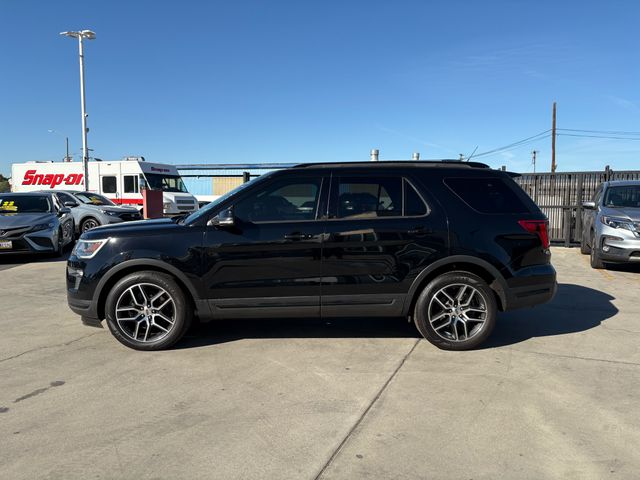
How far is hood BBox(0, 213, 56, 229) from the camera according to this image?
35.3 ft

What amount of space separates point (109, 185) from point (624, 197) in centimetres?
1892

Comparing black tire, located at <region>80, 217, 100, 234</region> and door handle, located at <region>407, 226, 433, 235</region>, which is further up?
door handle, located at <region>407, 226, 433, 235</region>

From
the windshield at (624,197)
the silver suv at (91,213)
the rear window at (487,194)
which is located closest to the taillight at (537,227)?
the rear window at (487,194)

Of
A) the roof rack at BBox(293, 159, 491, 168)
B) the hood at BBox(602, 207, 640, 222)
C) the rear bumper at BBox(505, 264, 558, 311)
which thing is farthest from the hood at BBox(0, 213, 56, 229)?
the hood at BBox(602, 207, 640, 222)

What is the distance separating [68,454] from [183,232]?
2205 mm

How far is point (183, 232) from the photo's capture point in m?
4.63

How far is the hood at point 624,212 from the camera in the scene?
28.3 feet

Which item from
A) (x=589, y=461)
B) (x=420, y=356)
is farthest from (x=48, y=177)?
(x=589, y=461)

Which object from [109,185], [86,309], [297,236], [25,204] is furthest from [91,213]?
[297,236]

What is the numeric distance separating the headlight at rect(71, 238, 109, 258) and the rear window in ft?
11.3

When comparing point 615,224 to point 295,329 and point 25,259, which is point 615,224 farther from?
point 25,259

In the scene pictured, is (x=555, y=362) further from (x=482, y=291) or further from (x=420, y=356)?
(x=420, y=356)

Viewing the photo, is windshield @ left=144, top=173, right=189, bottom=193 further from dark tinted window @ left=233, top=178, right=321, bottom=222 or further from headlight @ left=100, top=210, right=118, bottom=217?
dark tinted window @ left=233, top=178, right=321, bottom=222

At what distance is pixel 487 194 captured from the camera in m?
4.85
